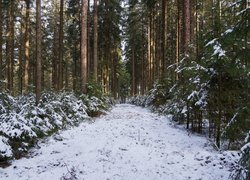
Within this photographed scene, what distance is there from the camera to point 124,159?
23.0ft

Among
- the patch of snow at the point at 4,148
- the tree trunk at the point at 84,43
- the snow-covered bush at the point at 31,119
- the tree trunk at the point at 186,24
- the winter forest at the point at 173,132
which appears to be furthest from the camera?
the tree trunk at the point at 84,43

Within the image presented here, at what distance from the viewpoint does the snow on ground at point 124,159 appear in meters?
6.14

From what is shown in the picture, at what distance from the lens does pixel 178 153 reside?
24.3ft

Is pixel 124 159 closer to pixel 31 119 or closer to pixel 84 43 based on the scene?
pixel 31 119

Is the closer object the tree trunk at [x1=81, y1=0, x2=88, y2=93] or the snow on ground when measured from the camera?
the snow on ground

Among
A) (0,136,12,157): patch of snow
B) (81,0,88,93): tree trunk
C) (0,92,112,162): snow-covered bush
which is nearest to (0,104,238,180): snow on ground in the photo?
(0,136,12,157): patch of snow

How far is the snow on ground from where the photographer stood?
6.14 m

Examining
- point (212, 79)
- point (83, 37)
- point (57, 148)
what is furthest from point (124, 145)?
point (83, 37)

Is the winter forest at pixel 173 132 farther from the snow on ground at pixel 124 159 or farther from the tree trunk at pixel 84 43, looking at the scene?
the tree trunk at pixel 84 43

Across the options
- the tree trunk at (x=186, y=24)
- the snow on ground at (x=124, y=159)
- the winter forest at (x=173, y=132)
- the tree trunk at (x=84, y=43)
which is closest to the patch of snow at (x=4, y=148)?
the winter forest at (x=173, y=132)

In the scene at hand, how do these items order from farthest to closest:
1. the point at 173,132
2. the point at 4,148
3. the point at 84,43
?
the point at 84,43, the point at 173,132, the point at 4,148

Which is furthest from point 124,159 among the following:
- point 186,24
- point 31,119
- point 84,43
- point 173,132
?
point 84,43

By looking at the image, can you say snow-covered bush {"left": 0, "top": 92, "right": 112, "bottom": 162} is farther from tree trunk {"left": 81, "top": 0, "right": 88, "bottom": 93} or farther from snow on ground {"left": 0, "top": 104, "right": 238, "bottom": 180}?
tree trunk {"left": 81, "top": 0, "right": 88, "bottom": 93}

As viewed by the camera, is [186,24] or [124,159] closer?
[124,159]
